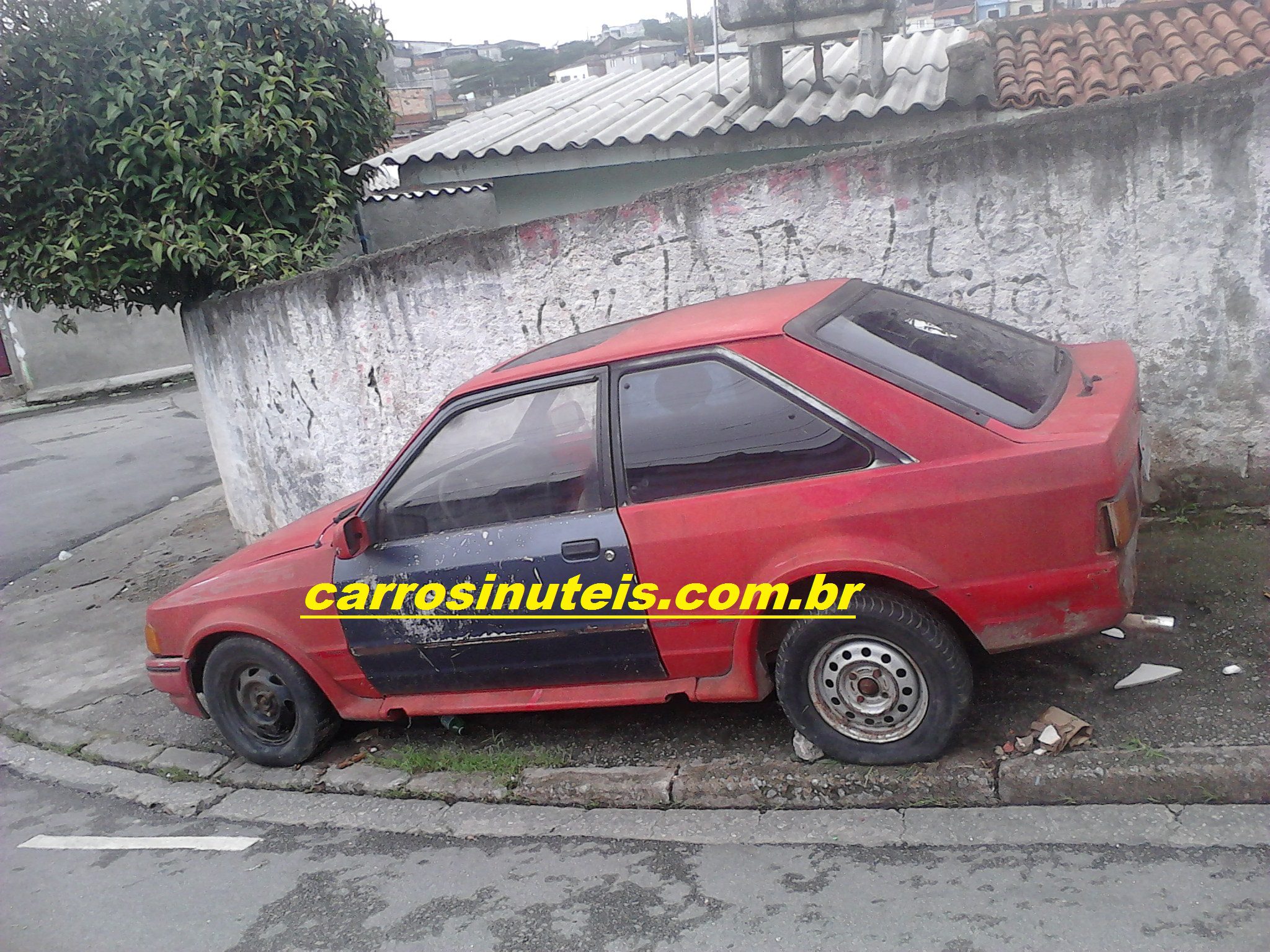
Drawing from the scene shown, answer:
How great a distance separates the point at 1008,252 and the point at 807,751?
9.43 feet

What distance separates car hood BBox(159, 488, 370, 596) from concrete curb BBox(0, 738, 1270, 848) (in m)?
1.05

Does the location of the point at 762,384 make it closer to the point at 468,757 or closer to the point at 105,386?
the point at 468,757

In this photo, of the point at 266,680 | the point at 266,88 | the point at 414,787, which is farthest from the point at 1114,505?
the point at 266,88

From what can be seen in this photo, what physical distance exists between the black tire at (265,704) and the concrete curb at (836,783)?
135mm

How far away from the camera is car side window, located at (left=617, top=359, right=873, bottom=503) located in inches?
140

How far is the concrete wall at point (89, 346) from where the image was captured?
62.1ft

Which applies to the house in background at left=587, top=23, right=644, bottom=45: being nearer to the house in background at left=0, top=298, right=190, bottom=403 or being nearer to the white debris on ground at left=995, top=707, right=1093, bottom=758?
the house in background at left=0, top=298, right=190, bottom=403

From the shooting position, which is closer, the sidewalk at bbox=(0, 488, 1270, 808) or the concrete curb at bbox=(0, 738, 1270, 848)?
the concrete curb at bbox=(0, 738, 1270, 848)

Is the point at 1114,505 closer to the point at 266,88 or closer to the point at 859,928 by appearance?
the point at 859,928

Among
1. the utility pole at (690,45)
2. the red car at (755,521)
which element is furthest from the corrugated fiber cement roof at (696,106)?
the red car at (755,521)

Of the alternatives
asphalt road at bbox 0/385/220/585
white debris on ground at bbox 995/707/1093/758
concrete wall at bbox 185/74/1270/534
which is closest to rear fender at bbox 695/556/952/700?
white debris on ground at bbox 995/707/1093/758

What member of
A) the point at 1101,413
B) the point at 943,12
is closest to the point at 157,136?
the point at 1101,413

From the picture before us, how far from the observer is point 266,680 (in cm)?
472

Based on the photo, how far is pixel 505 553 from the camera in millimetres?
3955
